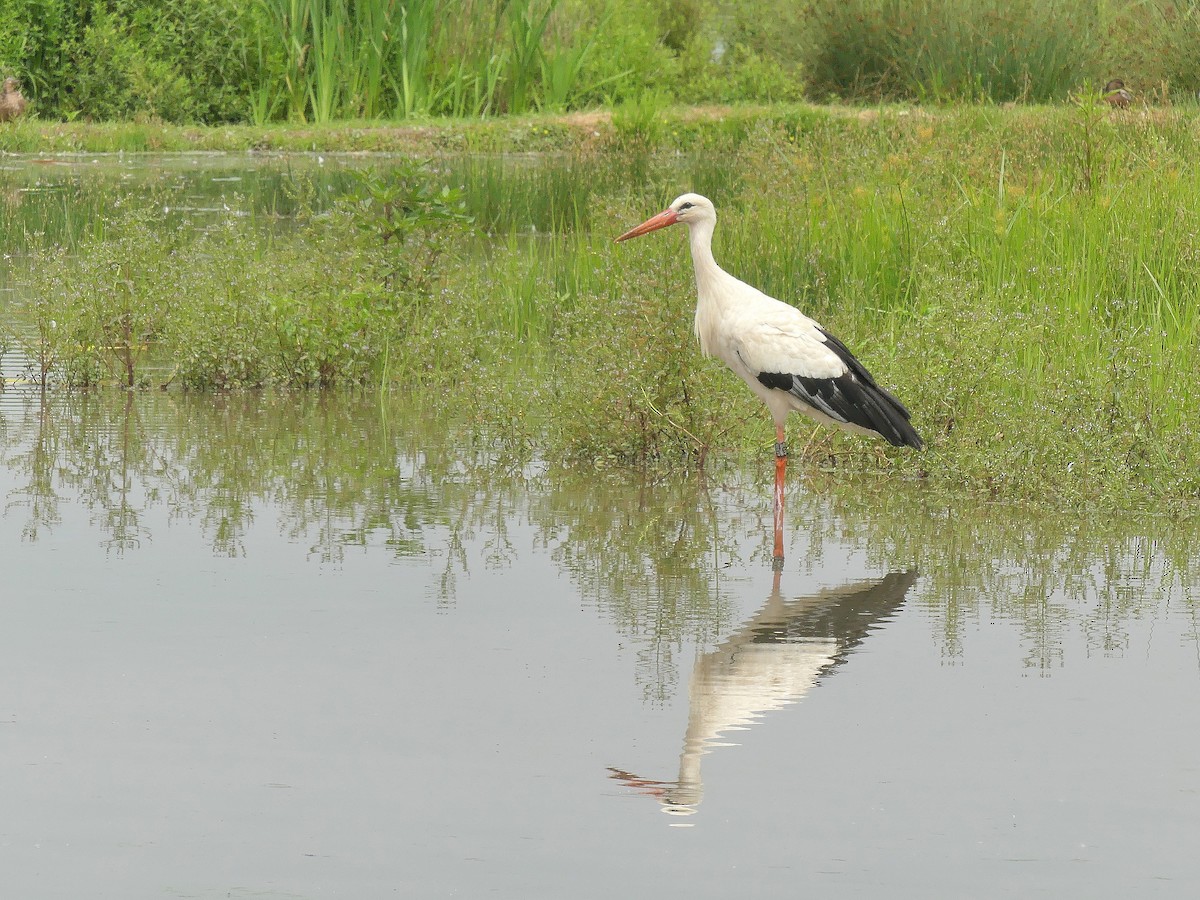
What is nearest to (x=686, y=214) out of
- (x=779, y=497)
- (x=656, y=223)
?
(x=656, y=223)

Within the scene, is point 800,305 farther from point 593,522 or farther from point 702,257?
point 593,522

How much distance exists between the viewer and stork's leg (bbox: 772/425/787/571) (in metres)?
7.08

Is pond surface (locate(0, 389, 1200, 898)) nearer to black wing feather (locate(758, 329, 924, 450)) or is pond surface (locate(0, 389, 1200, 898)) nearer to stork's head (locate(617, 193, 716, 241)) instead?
black wing feather (locate(758, 329, 924, 450))

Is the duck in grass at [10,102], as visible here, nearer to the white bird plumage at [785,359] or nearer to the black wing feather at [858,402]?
the white bird plumage at [785,359]

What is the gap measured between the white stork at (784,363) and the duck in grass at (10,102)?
59.0 feet

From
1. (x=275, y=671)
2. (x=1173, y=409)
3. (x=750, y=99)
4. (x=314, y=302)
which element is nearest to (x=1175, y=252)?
(x=1173, y=409)

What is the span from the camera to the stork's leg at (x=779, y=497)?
279 inches

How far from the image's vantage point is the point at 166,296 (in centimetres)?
1098

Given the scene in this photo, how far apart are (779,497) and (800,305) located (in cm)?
384

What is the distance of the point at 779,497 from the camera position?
7.52 meters

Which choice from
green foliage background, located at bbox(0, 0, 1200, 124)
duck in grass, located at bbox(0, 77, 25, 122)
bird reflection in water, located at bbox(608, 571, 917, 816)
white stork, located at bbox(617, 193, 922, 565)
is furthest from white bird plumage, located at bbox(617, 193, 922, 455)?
duck in grass, located at bbox(0, 77, 25, 122)

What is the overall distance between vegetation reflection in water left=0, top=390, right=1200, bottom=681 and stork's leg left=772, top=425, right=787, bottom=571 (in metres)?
0.06

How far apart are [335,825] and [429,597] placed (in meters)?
2.09

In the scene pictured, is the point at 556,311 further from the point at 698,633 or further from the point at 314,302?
the point at 698,633
